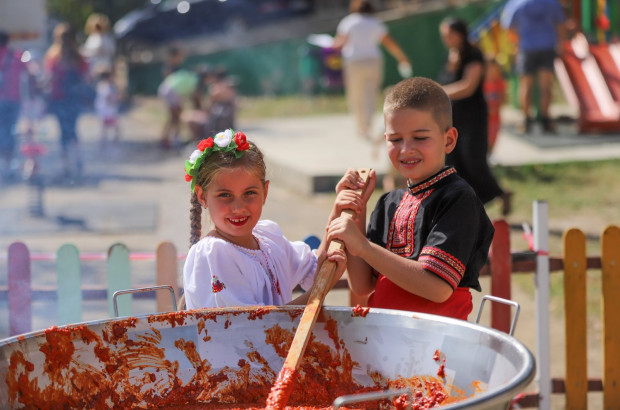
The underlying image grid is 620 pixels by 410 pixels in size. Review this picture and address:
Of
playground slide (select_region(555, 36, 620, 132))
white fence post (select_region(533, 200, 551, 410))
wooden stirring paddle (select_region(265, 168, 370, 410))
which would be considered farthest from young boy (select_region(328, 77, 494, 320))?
playground slide (select_region(555, 36, 620, 132))

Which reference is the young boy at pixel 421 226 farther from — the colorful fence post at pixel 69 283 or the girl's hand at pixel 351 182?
the colorful fence post at pixel 69 283

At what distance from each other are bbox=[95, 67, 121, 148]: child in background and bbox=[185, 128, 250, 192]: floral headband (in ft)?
33.2

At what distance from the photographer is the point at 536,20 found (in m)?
10.4

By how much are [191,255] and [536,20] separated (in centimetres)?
876

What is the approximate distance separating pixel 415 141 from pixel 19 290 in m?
2.19

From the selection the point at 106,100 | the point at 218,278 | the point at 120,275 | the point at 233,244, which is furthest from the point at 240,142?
the point at 106,100

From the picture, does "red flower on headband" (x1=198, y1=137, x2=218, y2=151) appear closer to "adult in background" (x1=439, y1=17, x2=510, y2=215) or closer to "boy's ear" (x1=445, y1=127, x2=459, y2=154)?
"boy's ear" (x1=445, y1=127, x2=459, y2=154)

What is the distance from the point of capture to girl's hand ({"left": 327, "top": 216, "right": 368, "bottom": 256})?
2.32m

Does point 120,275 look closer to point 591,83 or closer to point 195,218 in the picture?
point 195,218

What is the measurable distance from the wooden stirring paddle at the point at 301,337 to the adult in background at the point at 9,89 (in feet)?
26.1

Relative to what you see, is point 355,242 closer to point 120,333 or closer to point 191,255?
point 191,255

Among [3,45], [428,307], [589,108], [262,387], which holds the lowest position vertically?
[262,387]

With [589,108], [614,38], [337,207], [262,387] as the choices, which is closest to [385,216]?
[337,207]

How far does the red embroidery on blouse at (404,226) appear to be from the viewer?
2.51 meters
